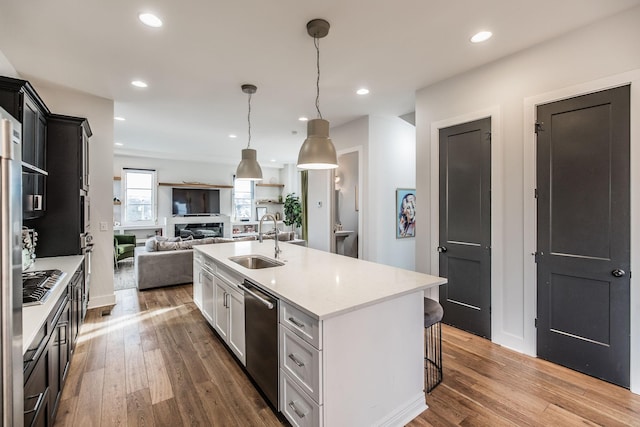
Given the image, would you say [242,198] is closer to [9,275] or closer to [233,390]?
[233,390]

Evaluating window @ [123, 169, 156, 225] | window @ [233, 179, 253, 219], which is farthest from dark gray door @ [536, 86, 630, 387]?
window @ [123, 169, 156, 225]

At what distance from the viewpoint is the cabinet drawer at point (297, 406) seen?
1555 mm

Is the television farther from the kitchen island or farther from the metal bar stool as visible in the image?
the metal bar stool

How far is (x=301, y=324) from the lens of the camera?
1.64 metres

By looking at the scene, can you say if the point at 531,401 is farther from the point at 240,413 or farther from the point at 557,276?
the point at 240,413

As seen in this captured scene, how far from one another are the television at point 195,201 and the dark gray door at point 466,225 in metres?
7.35

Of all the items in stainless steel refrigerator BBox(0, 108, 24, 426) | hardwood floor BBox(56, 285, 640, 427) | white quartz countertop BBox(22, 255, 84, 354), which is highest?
stainless steel refrigerator BBox(0, 108, 24, 426)

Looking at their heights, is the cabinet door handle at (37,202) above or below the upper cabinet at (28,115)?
below

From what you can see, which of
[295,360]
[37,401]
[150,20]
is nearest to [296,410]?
[295,360]

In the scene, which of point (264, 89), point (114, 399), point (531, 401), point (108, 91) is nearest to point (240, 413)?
point (114, 399)

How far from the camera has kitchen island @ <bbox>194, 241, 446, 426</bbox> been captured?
155 centimetres

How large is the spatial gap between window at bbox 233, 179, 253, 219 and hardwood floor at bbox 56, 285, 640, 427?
6.78 metres

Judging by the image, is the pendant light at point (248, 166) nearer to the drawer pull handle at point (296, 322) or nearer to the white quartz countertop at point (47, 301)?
the white quartz countertop at point (47, 301)

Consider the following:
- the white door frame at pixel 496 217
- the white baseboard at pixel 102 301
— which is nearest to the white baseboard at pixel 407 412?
the white door frame at pixel 496 217
